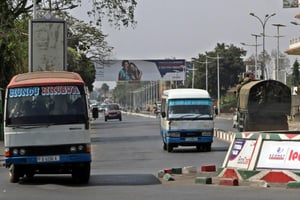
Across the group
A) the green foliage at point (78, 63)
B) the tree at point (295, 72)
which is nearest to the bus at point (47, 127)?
the green foliage at point (78, 63)

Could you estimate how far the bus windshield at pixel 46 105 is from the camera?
1738cm

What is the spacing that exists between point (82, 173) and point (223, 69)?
109 metres

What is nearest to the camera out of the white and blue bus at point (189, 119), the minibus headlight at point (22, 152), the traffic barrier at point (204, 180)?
the traffic barrier at point (204, 180)

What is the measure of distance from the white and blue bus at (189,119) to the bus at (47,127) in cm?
1251

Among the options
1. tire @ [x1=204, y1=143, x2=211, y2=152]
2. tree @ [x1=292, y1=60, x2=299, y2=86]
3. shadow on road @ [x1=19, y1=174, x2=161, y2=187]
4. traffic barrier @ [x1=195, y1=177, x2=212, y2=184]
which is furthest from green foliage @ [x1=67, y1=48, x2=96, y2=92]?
traffic barrier @ [x1=195, y1=177, x2=212, y2=184]

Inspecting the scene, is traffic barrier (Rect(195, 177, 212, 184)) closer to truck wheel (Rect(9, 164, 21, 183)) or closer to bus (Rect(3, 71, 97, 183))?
bus (Rect(3, 71, 97, 183))

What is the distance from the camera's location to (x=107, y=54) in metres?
77.0

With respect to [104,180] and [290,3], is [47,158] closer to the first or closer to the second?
[104,180]

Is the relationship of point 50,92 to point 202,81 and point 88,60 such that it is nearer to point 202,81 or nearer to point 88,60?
point 88,60

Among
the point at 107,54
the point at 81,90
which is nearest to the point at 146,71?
the point at 107,54

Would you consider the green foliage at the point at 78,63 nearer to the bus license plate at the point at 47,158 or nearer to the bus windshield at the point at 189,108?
the bus windshield at the point at 189,108

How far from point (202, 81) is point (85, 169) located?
4358 inches

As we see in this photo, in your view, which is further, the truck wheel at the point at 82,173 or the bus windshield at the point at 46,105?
the truck wheel at the point at 82,173

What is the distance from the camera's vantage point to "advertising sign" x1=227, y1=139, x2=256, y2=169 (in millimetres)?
17641
